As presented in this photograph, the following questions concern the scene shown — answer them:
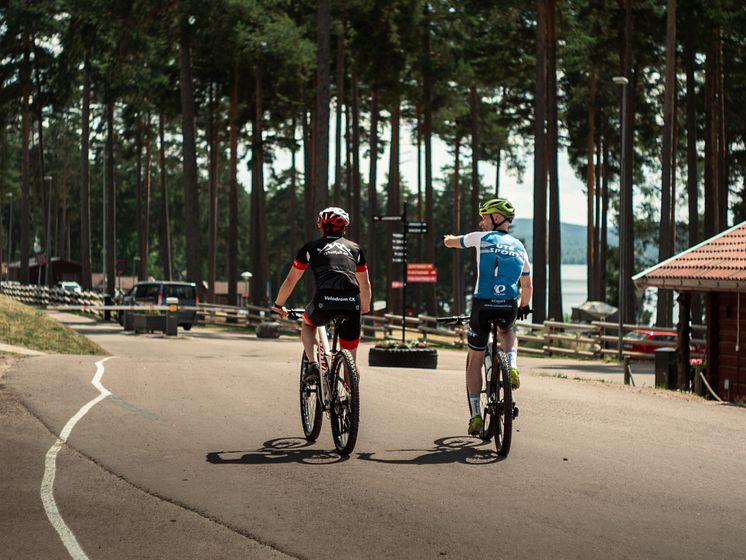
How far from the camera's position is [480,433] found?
9609 mm

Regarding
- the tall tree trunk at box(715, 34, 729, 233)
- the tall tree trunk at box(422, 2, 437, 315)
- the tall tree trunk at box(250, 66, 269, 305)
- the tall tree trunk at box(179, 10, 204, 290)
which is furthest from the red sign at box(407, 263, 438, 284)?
the tall tree trunk at box(715, 34, 729, 233)

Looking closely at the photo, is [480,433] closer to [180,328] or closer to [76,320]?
[180,328]

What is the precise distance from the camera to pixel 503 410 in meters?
8.76

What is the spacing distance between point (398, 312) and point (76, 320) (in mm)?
16932

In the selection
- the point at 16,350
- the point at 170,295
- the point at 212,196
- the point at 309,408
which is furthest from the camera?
the point at 212,196

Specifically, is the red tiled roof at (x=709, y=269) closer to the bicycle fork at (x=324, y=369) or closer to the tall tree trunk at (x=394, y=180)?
the bicycle fork at (x=324, y=369)

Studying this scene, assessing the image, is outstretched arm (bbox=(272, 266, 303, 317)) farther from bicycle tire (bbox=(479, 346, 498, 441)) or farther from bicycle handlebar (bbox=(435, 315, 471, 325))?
bicycle tire (bbox=(479, 346, 498, 441))

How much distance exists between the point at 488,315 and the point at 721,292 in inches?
513

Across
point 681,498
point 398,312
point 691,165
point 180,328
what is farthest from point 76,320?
point 681,498

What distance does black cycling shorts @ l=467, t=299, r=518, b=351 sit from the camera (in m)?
8.97

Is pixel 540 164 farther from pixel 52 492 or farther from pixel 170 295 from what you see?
pixel 52 492

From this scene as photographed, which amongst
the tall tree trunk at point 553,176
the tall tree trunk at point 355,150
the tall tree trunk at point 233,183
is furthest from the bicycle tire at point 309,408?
the tall tree trunk at point 355,150

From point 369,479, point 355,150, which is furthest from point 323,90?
point 369,479

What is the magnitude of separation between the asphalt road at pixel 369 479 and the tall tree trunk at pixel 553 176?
28.6 m
